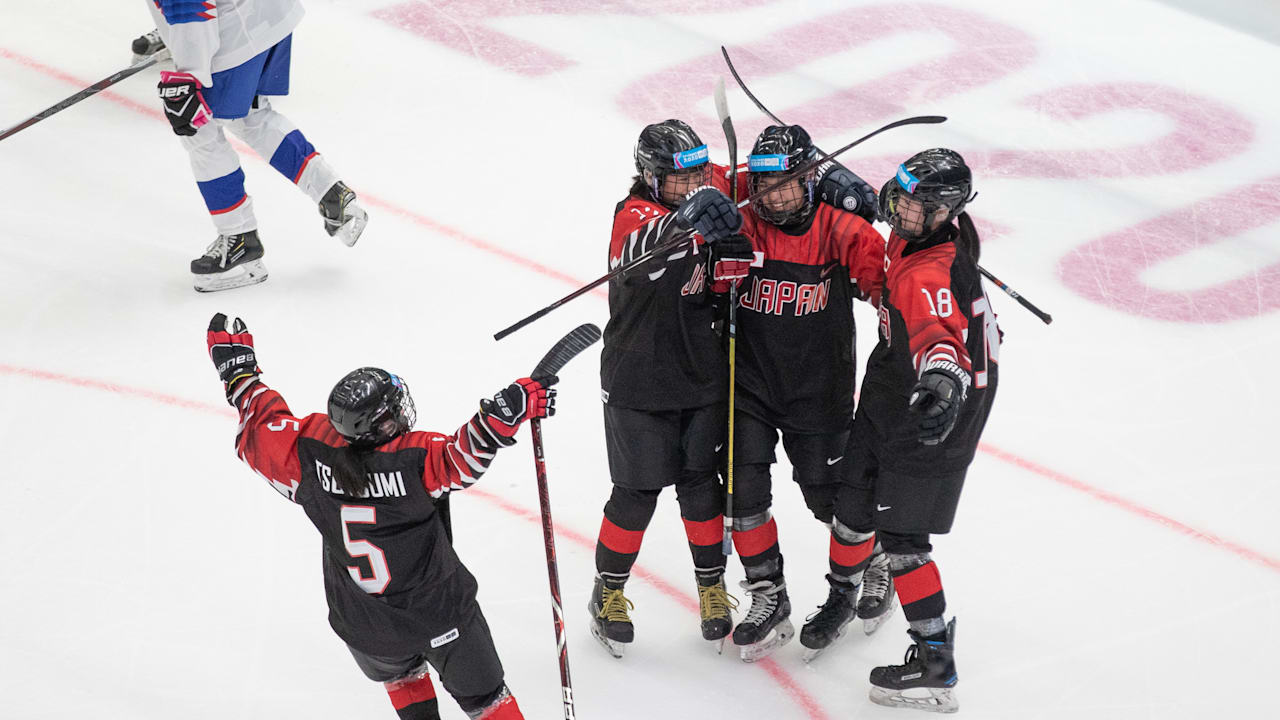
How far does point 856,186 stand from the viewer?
3291 millimetres

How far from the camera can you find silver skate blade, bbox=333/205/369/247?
16.0 ft

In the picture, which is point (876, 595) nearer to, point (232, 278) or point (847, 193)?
point (847, 193)

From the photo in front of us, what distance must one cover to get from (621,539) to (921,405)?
3.15ft

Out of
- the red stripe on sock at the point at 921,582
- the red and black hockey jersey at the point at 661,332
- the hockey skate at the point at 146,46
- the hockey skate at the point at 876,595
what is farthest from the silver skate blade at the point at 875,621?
the hockey skate at the point at 146,46

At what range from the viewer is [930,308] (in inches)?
114

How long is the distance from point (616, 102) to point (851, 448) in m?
3.05

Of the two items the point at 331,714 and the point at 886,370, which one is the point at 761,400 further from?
the point at 331,714

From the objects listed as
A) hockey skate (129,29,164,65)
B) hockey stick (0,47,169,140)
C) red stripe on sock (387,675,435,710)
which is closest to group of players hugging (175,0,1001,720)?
red stripe on sock (387,675,435,710)

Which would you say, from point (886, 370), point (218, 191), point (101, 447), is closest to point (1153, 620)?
point (886, 370)

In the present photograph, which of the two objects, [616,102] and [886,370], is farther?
[616,102]

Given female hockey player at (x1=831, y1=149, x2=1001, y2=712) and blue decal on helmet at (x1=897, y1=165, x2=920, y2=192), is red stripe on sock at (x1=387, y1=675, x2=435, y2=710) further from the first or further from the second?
blue decal on helmet at (x1=897, y1=165, x2=920, y2=192)

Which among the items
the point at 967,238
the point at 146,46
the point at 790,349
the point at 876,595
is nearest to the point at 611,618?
the point at 876,595

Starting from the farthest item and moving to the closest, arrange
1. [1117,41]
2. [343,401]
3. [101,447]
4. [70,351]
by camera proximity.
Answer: [1117,41] < [70,351] < [101,447] < [343,401]

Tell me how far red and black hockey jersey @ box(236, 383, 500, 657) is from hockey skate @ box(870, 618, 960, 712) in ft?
3.57
